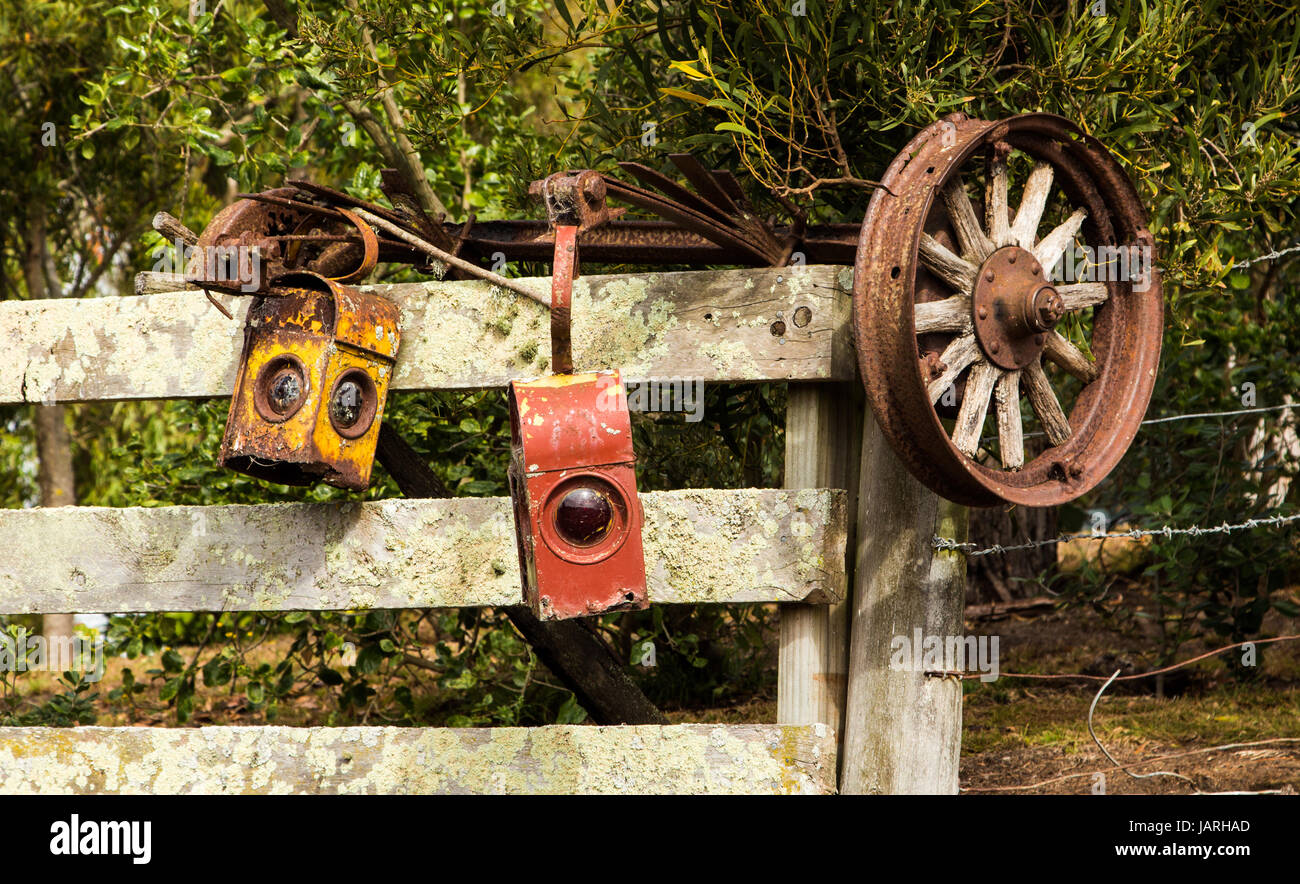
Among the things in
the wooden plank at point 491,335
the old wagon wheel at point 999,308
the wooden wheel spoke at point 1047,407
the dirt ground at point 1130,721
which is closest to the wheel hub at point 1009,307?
Result: the old wagon wheel at point 999,308

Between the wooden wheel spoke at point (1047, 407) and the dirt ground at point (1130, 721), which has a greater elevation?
the wooden wheel spoke at point (1047, 407)

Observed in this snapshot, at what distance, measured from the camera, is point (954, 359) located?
8.92 ft

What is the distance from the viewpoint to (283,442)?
9.37 feet

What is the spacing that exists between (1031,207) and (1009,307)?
0.29m

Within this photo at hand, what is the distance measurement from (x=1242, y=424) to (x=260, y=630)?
14.0 ft

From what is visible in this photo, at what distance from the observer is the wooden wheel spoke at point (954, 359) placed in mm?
2682

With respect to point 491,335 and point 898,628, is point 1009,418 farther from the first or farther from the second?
point 491,335

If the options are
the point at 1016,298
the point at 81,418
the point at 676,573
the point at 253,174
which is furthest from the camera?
the point at 81,418

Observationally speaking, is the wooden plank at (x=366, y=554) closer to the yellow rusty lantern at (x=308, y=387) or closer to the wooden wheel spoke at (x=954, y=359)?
the yellow rusty lantern at (x=308, y=387)

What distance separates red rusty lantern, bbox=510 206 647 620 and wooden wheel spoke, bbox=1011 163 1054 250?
40.3 inches

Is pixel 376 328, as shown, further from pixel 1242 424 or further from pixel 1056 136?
pixel 1242 424

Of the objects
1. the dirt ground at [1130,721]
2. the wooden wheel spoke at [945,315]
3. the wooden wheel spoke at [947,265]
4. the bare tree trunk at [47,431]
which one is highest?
the bare tree trunk at [47,431]

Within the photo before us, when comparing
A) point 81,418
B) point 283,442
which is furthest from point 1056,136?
point 81,418

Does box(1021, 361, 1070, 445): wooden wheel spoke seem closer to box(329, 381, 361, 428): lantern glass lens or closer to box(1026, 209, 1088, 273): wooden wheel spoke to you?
box(1026, 209, 1088, 273): wooden wheel spoke
